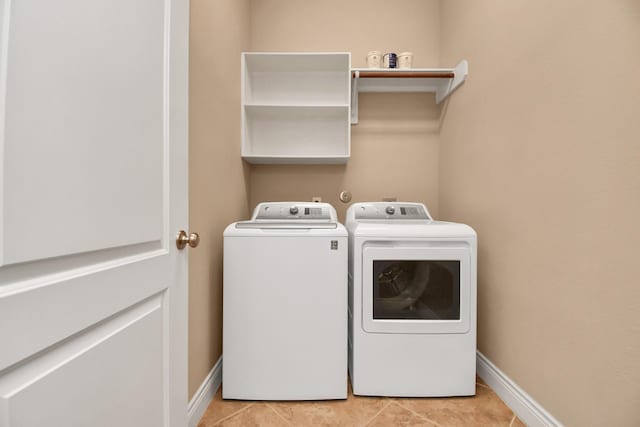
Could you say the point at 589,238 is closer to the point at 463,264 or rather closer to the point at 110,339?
the point at 463,264

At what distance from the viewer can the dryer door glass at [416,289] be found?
160 cm

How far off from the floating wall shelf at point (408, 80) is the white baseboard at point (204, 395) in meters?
1.93

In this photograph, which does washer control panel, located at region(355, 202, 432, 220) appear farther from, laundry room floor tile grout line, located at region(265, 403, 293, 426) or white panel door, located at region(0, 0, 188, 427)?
white panel door, located at region(0, 0, 188, 427)

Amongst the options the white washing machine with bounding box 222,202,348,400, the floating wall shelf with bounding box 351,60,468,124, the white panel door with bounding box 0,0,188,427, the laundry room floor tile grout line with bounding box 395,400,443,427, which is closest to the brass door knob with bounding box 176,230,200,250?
the white panel door with bounding box 0,0,188,427

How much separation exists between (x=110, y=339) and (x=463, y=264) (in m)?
1.51

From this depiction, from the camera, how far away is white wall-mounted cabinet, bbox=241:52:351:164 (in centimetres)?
228

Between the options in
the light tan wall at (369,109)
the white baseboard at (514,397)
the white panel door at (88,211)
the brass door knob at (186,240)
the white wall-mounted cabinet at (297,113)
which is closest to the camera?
the white panel door at (88,211)

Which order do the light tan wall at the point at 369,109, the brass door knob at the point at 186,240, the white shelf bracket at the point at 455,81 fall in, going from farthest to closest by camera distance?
the light tan wall at the point at 369,109, the white shelf bracket at the point at 455,81, the brass door knob at the point at 186,240

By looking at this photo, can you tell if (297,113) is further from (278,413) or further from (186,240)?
(278,413)

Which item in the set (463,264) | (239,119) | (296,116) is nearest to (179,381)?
(463,264)

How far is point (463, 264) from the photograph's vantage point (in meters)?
1.59

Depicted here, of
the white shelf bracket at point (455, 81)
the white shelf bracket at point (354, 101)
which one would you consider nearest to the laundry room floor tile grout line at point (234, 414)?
the white shelf bracket at point (354, 101)

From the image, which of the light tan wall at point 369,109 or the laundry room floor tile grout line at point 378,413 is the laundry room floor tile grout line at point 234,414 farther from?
the light tan wall at point 369,109

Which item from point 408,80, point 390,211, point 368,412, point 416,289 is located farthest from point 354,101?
point 368,412
